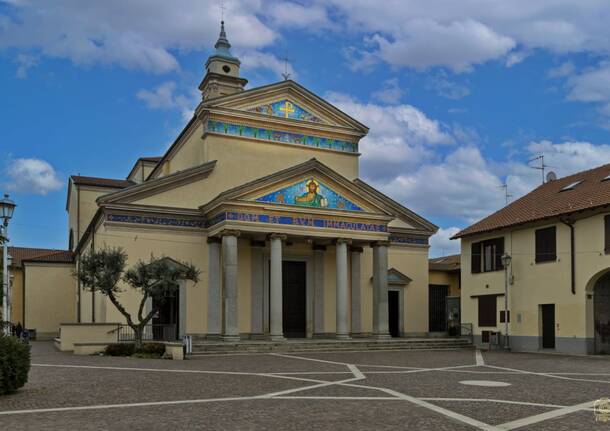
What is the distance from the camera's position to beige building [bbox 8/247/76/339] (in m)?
43.7

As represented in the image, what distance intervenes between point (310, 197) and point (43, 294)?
23271mm

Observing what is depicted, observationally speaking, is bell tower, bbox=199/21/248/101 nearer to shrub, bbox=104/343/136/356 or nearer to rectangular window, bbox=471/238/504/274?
rectangular window, bbox=471/238/504/274

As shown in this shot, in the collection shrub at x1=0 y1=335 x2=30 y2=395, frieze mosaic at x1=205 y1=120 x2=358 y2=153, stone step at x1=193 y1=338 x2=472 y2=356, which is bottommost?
stone step at x1=193 y1=338 x2=472 y2=356

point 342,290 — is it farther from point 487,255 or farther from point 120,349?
point 120,349

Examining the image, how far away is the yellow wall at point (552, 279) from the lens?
2624 centimetres

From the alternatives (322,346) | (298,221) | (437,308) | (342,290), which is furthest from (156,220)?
(437,308)

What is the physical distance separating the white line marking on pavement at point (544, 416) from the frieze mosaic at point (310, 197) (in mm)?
19124

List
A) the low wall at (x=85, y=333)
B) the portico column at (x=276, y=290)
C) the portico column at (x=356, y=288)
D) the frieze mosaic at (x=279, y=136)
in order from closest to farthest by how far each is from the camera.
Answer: the low wall at (x=85, y=333) → the portico column at (x=276, y=290) → the frieze mosaic at (x=279, y=136) → the portico column at (x=356, y=288)

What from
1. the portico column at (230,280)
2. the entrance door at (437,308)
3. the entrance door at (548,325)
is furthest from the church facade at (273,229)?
the entrance door at (548,325)

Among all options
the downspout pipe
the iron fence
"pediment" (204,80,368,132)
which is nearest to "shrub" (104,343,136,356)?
the iron fence

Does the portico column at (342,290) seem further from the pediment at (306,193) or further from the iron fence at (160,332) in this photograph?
the iron fence at (160,332)

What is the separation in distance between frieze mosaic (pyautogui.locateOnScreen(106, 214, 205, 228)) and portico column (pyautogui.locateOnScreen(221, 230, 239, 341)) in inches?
97.7

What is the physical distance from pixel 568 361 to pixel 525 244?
7.99m

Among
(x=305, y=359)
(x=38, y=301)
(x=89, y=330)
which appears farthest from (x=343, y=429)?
(x=38, y=301)
